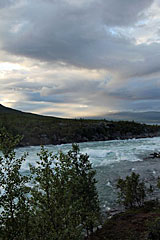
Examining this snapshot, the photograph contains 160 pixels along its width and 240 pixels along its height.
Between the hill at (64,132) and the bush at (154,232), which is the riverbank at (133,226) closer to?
the bush at (154,232)

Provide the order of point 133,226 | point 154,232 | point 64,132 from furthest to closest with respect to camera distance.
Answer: point 64,132
point 133,226
point 154,232

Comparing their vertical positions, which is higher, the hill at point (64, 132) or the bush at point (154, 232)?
the hill at point (64, 132)

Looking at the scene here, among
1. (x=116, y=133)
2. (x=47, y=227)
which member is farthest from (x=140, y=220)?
(x=116, y=133)

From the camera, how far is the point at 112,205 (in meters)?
20.9

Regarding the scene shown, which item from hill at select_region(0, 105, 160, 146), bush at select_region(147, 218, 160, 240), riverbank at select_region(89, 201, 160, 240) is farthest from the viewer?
hill at select_region(0, 105, 160, 146)

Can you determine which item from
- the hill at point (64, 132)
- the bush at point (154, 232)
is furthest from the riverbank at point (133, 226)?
the hill at point (64, 132)

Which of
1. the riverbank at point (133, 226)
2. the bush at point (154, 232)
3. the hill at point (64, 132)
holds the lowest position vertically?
the riverbank at point (133, 226)

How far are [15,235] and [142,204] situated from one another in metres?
13.3

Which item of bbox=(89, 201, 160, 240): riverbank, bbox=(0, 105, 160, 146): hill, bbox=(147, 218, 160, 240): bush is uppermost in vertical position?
bbox=(0, 105, 160, 146): hill

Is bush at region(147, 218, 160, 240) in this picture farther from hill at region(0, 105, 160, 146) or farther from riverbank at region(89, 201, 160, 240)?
hill at region(0, 105, 160, 146)

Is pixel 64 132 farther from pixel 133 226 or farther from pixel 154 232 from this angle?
pixel 154 232

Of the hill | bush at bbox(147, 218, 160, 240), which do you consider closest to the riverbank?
bush at bbox(147, 218, 160, 240)

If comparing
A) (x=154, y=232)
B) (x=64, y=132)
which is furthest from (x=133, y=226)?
(x=64, y=132)

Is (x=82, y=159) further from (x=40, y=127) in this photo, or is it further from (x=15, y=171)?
(x=40, y=127)
